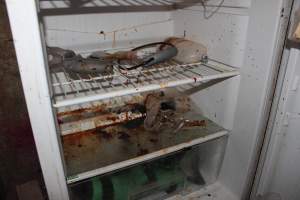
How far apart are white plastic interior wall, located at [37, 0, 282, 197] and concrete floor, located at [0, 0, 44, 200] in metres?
0.22

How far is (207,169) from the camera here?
117 centimetres

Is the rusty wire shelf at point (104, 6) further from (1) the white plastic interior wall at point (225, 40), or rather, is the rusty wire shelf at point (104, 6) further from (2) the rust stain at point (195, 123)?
(2) the rust stain at point (195, 123)

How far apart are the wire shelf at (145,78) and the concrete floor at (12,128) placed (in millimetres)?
341

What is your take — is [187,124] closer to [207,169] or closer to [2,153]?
[207,169]

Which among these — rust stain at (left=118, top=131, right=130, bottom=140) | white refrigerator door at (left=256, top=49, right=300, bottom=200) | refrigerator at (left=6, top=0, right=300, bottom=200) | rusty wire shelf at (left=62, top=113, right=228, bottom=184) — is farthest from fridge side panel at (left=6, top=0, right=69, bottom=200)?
white refrigerator door at (left=256, top=49, right=300, bottom=200)

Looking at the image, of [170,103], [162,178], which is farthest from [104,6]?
[162,178]

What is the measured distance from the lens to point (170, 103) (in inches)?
48.8

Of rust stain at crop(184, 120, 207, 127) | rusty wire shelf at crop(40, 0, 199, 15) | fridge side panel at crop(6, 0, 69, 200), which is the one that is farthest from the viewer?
rust stain at crop(184, 120, 207, 127)

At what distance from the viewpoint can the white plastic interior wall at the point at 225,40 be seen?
0.81 meters

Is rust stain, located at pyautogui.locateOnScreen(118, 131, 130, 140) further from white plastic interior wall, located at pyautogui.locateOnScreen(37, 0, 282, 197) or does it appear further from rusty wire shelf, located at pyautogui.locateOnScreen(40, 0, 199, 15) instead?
rusty wire shelf, located at pyautogui.locateOnScreen(40, 0, 199, 15)

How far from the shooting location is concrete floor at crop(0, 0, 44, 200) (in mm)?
1084

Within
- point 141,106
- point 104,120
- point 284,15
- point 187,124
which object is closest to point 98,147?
point 104,120

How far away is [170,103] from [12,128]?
81 centimetres

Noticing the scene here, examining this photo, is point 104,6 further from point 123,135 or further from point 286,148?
point 286,148
